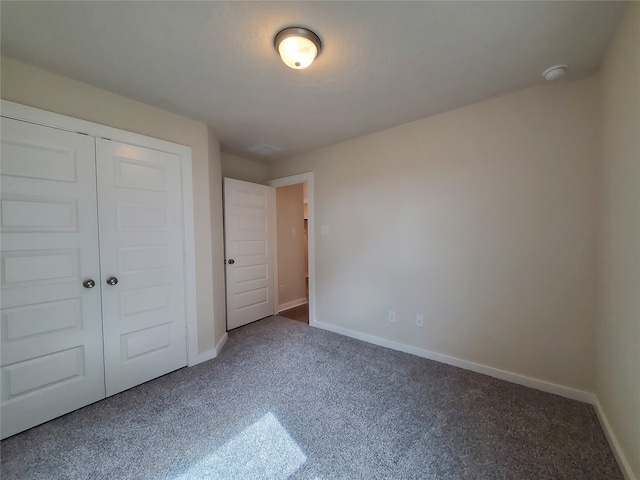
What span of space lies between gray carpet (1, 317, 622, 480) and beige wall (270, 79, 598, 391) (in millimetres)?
410

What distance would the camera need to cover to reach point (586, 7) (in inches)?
49.4

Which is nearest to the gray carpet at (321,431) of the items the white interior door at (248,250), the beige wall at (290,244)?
the white interior door at (248,250)

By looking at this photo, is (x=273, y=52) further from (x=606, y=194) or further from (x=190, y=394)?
(x=190, y=394)

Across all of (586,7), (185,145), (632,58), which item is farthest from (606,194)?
(185,145)

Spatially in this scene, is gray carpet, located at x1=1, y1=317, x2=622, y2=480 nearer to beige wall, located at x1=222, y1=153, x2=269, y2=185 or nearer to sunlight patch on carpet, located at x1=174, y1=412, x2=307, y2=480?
sunlight patch on carpet, located at x1=174, y1=412, x2=307, y2=480

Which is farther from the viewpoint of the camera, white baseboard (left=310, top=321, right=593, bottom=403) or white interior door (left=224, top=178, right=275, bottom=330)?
white interior door (left=224, top=178, right=275, bottom=330)

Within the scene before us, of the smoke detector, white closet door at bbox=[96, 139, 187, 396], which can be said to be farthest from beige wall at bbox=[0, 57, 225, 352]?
the smoke detector

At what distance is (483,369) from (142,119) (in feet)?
12.3

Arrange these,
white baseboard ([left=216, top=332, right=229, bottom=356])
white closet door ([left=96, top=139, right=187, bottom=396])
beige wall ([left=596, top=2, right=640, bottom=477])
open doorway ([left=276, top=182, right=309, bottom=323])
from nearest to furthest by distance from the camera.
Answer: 1. beige wall ([left=596, top=2, right=640, bottom=477])
2. white closet door ([left=96, top=139, right=187, bottom=396])
3. white baseboard ([left=216, top=332, right=229, bottom=356])
4. open doorway ([left=276, top=182, right=309, bottom=323])

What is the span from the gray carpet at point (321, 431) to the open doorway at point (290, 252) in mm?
1937

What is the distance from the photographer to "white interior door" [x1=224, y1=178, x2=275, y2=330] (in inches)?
131

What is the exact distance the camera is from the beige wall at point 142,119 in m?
1.64

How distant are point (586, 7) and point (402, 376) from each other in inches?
106

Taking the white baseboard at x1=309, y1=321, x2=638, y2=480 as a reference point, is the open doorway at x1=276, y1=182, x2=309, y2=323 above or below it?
above
